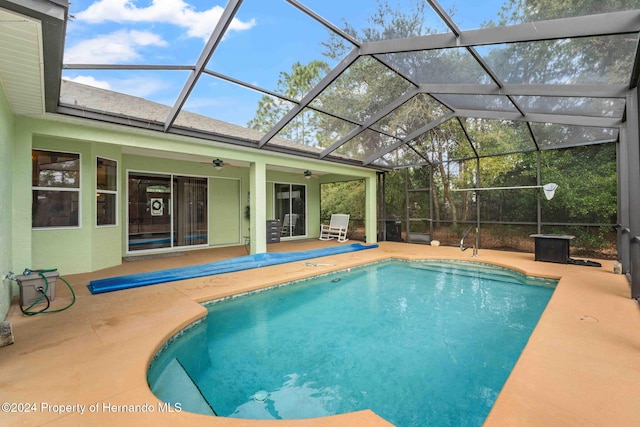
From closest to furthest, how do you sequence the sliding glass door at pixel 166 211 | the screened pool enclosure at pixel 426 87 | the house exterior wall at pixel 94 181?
the screened pool enclosure at pixel 426 87 < the house exterior wall at pixel 94 181 < the sliding glass door at pixel 166 211

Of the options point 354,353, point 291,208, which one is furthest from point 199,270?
point 291,208

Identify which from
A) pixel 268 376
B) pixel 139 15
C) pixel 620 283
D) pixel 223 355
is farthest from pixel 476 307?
pixel 139 15

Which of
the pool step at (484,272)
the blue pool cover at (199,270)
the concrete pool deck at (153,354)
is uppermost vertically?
the blue pool cover at (199,270)

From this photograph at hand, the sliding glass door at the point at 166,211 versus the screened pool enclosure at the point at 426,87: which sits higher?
the screened pool enclosure at the point at 426,87

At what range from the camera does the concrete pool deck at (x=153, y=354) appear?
72.4 inches

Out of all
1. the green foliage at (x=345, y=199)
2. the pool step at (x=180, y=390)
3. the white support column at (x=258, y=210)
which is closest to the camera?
the pool step at (x=180, y=390)

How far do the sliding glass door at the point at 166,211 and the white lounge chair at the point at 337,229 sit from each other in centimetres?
453

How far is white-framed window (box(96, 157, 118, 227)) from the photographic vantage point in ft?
19.4

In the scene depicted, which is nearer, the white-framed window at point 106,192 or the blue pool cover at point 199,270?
the blue pool cover at point 199,270

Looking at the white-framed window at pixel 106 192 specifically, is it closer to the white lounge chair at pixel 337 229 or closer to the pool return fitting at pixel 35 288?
the pool return fitting at pixel 35 288

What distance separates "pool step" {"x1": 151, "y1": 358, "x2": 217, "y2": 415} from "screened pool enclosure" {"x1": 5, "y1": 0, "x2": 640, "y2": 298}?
123 inches

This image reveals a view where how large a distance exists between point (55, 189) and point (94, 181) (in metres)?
0.63

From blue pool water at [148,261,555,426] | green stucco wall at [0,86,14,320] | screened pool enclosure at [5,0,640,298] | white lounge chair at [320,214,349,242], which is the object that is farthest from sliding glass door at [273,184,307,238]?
green stucco wall at [0,86,14,320]

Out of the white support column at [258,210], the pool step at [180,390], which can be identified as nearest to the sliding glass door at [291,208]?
the white support column at [258,210]
